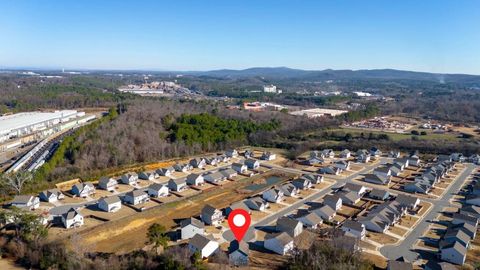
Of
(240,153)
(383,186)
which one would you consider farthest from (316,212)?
(240,153)

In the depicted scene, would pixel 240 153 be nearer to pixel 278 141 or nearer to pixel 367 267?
pixel 278 141

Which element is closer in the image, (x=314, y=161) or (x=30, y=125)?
(x=314, y=161)

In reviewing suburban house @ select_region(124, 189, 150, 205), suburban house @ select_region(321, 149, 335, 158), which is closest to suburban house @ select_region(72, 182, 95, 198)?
suburban house @ select_region(124, 189, 150, 205)

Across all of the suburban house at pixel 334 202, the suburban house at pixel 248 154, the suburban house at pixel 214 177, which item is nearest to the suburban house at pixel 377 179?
the suburban house at pixel 334 202

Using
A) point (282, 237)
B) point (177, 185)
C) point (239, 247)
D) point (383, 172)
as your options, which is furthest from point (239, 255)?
point (383, 172)

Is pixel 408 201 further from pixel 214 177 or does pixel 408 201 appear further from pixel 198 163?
pixel 198 163

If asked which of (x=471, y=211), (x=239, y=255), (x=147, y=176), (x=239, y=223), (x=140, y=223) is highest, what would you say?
(x=239, y=223)
